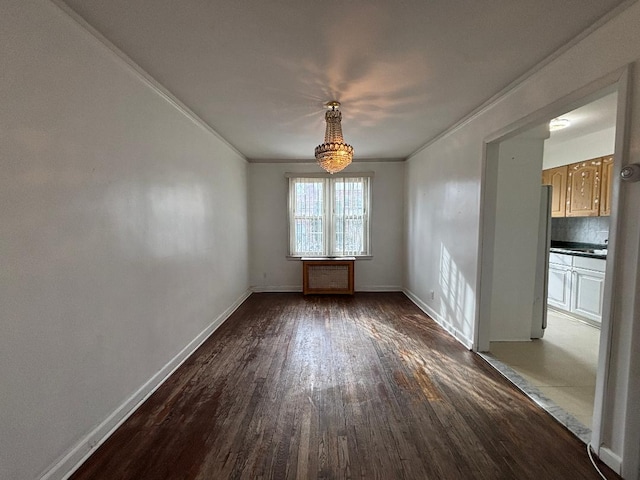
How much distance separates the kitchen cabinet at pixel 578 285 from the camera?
3.56 metres

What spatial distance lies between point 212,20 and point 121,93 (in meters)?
0.85

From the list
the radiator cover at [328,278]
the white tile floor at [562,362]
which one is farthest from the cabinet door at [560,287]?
the radiator cover at [328,278]

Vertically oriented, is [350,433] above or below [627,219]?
below

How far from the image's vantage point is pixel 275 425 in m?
1.88

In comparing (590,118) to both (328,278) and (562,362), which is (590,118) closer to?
(562,362)

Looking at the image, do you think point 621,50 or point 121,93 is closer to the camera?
point 621,50

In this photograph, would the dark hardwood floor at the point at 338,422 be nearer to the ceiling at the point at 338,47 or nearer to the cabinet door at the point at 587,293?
the cabinet door at the point at 587,293

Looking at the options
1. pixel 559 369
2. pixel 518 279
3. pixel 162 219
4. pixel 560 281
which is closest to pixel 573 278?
pixel 560 281

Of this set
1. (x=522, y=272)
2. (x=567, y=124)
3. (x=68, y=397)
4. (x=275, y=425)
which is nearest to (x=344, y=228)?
(x=522, y=272)

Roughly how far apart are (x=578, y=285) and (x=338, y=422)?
3.94 metres

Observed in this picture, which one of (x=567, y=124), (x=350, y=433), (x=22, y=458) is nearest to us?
(x=22, y=458)

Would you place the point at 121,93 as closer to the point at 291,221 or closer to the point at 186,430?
the point at 186,430

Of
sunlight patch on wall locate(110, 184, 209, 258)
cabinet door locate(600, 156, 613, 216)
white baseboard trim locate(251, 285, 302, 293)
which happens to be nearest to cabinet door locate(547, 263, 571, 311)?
→ cabinet door locate(600, 156, 613, 216)

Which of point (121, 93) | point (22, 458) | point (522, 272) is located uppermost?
point (121, 93)
